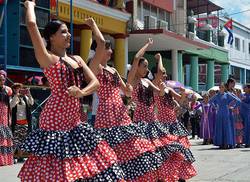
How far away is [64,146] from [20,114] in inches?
266

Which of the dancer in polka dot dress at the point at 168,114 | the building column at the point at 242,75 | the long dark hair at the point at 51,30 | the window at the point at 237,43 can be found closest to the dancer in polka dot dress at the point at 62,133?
the long dark hair at the point at 51,30

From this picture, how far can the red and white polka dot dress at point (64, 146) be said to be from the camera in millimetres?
3920

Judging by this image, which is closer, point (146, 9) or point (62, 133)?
point (62, 133)

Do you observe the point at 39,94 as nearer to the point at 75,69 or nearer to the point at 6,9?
the point at 6,9

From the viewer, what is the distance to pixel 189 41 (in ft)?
81.7

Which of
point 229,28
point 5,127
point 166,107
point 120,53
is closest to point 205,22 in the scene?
point 229,28

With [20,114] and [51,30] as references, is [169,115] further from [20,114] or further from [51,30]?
[20,114]

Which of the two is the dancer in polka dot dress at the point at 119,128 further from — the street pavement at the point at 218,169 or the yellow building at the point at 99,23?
the yellow building at the point at 99,23

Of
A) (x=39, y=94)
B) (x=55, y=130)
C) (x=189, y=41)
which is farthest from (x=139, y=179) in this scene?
(x=189, y=41)

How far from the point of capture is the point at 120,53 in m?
21.2

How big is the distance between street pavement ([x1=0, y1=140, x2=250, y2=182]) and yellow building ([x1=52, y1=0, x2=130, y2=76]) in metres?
8.08

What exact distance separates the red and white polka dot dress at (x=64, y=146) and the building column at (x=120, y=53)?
55.8ft

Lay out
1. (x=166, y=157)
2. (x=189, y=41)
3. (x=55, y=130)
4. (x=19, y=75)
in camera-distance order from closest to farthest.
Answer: (x=55, y=130), (x=166, y=157), (x=19, y=75), (x=189, y=41)

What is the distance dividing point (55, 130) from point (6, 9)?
7595 millimetres
